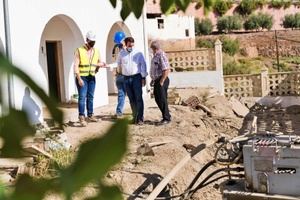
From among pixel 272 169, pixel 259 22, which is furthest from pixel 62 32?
pixel 259 22

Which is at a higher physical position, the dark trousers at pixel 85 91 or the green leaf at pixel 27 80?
the green leaf at pixel 27 80

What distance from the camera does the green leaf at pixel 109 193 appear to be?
63 cm

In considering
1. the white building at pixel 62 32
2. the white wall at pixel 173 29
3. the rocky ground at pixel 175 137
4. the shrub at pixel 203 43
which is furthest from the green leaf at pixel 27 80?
the shrub at pixel 203 43

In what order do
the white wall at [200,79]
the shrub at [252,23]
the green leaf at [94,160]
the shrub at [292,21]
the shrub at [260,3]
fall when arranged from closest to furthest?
1. the green leaf at [94,160]
2. the white wall at [200,79]
3. the shrub at [292,21]
4. the shrub at [252,23]
5. the shrub at [260,3]

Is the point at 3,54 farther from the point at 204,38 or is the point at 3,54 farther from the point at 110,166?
the point at 204,38

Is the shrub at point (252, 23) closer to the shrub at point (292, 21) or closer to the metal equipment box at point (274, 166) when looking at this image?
the shrub at point (292, 21)

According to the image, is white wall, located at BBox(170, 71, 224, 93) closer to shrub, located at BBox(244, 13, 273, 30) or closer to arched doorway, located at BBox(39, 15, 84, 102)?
arched doorway, located at BBox(39, 15, 84, 102)

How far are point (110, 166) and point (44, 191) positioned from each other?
3.0 inches

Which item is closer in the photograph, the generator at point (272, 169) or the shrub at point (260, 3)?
the generator at point (272, 169)

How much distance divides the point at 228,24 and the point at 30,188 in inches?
1473

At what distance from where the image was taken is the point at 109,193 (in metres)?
0.64

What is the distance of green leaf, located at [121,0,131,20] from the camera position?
141 centimetres

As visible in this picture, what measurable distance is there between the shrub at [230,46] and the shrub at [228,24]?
14.9 ft

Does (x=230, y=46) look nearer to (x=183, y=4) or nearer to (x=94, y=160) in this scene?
(x=183, y=4)
